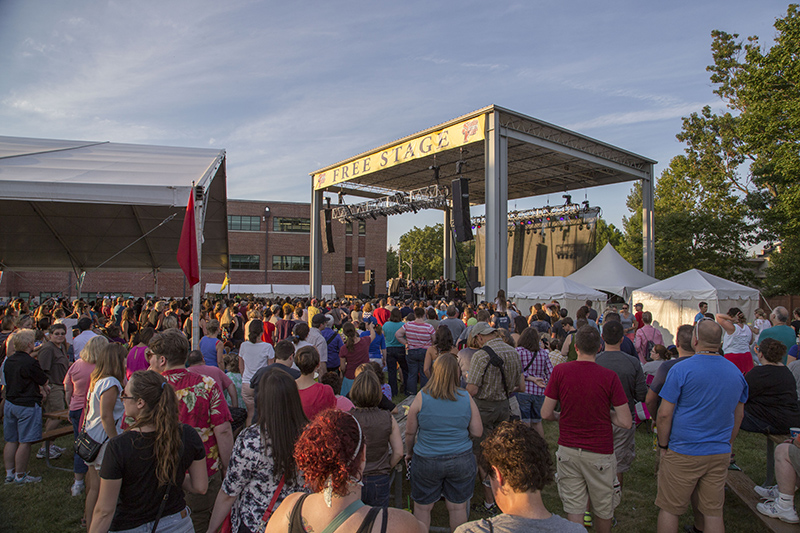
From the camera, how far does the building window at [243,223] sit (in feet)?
Result: 122

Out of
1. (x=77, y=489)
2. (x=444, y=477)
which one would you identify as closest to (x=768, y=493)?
(x=444, y=477)

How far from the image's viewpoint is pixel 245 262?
1463 inches

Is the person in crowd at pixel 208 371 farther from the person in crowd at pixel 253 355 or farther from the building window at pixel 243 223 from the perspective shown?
the building window at pixel 243 223

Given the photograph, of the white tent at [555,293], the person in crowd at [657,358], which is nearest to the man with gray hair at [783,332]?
the person in crowd at [657,358]

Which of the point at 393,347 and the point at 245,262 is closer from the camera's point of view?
the point at 393,347

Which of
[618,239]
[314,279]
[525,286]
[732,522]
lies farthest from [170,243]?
[618,239]

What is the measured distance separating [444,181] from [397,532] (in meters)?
25.0

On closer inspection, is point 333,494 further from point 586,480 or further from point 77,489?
point 77,489

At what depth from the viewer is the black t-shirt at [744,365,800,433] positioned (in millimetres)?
4137

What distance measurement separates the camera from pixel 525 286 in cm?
1867

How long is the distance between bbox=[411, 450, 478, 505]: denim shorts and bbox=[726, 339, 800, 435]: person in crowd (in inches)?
118

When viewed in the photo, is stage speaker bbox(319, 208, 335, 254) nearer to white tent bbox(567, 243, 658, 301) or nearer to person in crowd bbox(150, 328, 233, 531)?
white tent bbox(567, 243, 658, 301)

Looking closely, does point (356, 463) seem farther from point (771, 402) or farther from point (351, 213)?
point (351, 213)

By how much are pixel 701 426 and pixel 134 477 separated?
11.1 feet
